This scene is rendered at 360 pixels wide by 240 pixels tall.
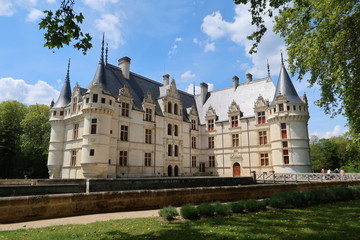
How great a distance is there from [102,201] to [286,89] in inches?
1008

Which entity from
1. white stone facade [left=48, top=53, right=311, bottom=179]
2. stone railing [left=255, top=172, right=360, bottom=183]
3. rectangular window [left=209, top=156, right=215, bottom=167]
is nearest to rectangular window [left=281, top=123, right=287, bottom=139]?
white stone facade [left=48, top=53, right=311, bottom=179]

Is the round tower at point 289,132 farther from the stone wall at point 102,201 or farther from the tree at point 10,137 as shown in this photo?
the tree at point 10,137

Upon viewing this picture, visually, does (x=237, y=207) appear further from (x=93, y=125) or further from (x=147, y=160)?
(x=147, y=160)

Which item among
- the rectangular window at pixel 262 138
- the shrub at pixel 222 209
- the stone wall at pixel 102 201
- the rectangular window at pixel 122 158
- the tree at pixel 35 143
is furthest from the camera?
the tree at pixel 35 143

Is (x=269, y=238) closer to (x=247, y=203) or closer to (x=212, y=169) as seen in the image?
(x=247, y=203)

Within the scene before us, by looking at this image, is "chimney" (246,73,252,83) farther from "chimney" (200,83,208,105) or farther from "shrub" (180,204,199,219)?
"shrub" (180,204,199,219)

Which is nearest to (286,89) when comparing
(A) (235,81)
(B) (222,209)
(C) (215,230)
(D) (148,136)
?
(A) (235,81)

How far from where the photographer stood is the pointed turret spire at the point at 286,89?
2800 cm

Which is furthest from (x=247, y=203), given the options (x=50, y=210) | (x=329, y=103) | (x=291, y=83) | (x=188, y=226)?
(x=291, y=83)

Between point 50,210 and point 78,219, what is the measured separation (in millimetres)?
1051

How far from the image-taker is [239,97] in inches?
1384

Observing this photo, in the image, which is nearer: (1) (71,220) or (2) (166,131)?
(1) (71,220)

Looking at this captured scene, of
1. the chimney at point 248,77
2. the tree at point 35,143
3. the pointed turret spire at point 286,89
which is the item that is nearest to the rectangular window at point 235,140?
the pointed turret spire at point 286,89

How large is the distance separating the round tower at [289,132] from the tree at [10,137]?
34682 millimetres
